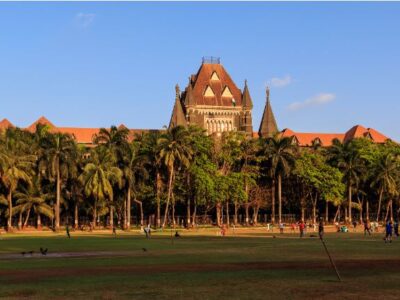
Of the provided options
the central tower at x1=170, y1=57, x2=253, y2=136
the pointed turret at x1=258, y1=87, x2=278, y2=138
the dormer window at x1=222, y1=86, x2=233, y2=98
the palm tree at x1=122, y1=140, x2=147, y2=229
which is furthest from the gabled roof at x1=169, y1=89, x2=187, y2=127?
the palm tree at x1=122, y1=140, x2=147, y2=229

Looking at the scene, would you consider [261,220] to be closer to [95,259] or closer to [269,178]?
[269,178]

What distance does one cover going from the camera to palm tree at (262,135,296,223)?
98000 mm

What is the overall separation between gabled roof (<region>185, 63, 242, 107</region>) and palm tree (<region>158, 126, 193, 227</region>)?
47063mm

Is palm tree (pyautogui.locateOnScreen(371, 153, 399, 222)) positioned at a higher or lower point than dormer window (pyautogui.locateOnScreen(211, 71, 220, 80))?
lower

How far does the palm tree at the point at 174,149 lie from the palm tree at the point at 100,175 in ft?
26.4

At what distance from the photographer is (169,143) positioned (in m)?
90.9

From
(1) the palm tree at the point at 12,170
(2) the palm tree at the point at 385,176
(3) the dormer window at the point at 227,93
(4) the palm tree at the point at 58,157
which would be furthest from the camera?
(3) the dormer window at the point at 227,93

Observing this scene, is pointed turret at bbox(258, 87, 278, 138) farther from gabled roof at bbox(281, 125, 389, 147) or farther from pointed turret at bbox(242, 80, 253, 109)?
gabled roof at bbox(281, 125, 389, 147)

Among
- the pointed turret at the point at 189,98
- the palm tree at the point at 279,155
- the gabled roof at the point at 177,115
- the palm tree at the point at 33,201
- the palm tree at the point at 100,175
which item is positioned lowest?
the palm tree at the point at 33,201

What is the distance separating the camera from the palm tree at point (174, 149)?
297 ft

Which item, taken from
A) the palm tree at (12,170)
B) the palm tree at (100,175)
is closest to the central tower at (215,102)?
the palm tree at (100,175)

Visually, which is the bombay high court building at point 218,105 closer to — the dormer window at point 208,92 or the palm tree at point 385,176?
the dormer window at point 208,92

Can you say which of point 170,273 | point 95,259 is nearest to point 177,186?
point 95,259

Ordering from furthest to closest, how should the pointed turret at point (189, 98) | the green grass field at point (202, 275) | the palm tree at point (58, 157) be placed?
the pointed turret at point (189, 98) < the palm tree at point (58, 157) < the green grass field at point (202, 275)
